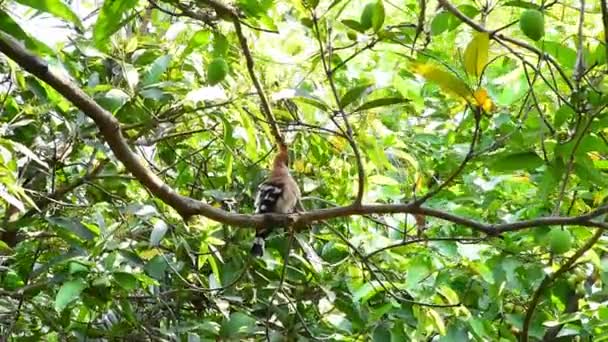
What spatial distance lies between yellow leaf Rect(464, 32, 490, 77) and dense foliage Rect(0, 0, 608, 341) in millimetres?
126

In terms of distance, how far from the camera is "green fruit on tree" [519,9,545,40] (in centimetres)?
135

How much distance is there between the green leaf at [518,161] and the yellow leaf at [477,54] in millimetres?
213

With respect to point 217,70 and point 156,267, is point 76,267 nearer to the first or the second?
point 156,267

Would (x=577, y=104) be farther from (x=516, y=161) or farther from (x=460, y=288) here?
(x=460, y=288)

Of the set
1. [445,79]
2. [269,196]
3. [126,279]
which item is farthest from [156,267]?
[445,79]

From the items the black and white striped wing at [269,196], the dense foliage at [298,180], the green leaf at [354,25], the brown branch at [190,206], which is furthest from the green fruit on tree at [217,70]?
the black and white striped wing at [269,196]

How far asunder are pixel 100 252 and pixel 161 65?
1.66 ft

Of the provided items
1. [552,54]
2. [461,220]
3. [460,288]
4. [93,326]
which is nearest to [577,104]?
[552,54]

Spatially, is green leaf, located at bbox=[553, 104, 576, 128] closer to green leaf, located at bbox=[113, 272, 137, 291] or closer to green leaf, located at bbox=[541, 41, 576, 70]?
green leaf, located at bbox=[541, 41, 576, 70]

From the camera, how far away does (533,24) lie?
135 cm

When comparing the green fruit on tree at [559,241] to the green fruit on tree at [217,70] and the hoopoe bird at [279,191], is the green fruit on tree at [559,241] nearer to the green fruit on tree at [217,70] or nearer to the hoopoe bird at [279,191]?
the green fruit on tree at [217,70]

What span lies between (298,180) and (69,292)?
99cm

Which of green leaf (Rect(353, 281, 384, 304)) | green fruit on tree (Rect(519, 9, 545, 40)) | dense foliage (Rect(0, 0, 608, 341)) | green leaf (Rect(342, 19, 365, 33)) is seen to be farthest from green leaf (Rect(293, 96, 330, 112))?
green leaf (Rect(353, 281, 384, 304))

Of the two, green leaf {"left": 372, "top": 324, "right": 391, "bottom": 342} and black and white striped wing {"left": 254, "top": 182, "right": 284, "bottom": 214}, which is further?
black and white striped wing {"left": 254, "top": 182, "right": 284, "bottom": 214}
